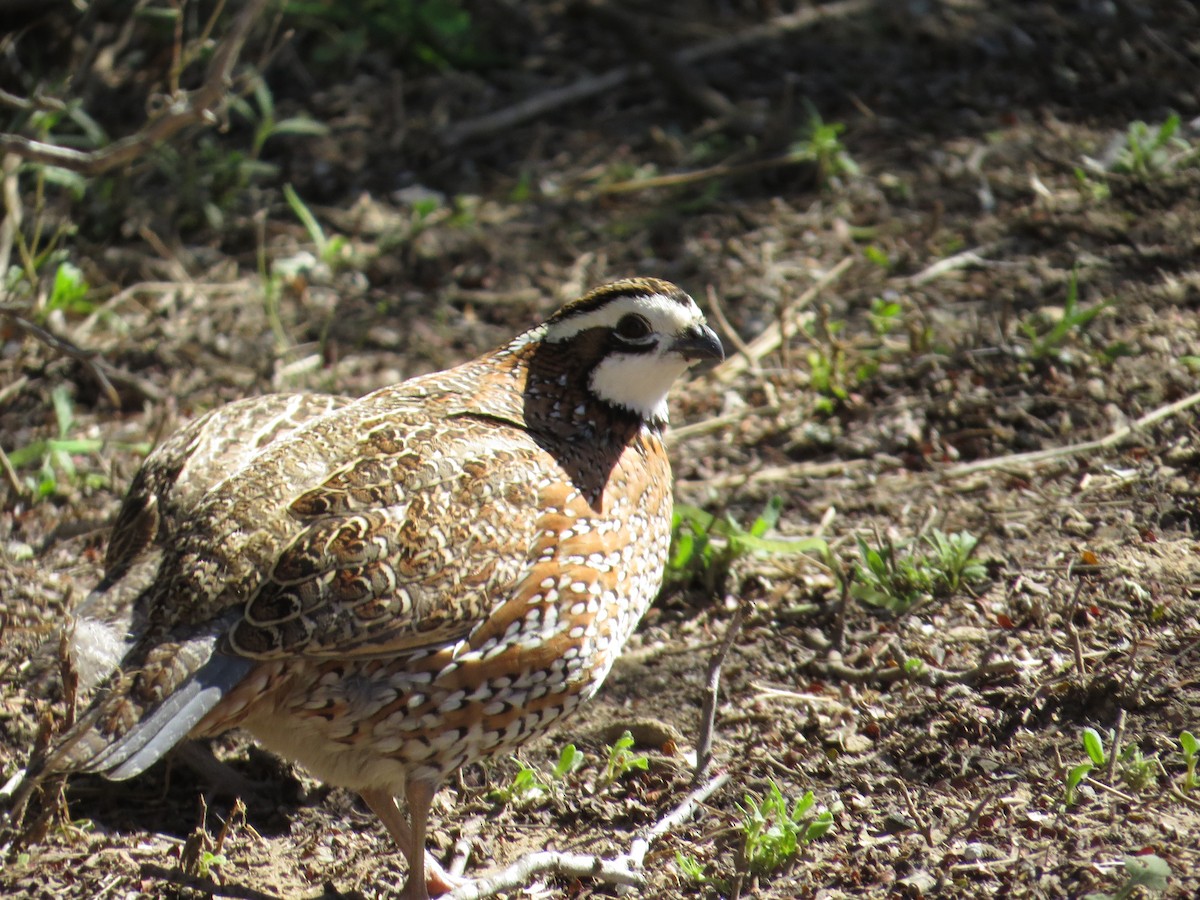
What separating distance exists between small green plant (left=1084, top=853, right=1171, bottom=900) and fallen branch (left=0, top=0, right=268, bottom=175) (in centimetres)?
371

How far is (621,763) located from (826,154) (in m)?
3.82

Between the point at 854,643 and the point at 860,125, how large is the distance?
12.5 feet

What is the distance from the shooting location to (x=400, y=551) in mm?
3762

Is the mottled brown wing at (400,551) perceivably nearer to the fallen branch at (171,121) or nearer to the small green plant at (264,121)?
the fallen branch at (171,121)

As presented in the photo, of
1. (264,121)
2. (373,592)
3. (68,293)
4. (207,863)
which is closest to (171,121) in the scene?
(68,293)

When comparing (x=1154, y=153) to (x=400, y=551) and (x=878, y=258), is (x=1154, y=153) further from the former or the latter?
(x=400, y=551)

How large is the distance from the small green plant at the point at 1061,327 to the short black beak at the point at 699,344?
186cm

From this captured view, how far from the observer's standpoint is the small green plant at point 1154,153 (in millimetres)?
6410

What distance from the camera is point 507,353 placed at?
15.2ft

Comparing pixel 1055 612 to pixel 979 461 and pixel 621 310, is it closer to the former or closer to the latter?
pixel 979 461

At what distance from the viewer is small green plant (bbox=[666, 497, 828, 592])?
198 inches

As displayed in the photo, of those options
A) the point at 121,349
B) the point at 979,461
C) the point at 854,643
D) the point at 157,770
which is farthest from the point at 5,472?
the point at 979,461

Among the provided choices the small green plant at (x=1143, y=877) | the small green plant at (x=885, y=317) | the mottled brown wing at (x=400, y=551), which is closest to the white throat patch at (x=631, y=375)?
the mottled brown wing at (x=400, y=551)

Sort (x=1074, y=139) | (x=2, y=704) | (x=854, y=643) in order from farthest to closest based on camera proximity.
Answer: (x=1074, y=139) → (x=854, y=643) → (x=2, y=704)
